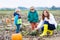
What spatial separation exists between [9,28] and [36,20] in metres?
0.86

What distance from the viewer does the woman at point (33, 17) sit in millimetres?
6508

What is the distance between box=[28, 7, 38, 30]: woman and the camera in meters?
6.51

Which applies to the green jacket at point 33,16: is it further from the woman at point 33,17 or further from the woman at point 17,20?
the woman at point 17,20

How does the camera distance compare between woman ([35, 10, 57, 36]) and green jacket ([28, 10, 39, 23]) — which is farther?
green jacket ([28, 10, 39, 23])

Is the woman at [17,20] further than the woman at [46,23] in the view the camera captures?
Yes

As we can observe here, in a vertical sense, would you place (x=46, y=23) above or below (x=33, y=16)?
below

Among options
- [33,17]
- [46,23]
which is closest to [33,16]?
[33,17]

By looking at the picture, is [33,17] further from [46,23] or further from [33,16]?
[46,23]

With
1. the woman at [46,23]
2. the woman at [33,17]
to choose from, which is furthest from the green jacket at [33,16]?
the woman at [46,23]

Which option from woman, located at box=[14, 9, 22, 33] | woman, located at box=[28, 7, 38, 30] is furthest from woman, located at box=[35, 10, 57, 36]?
woman, located at box=[14, 9, 22, 33]

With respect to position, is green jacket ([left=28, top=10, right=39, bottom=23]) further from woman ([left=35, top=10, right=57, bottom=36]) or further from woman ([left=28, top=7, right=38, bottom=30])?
woman ([left=35, top=10, right=57, bottom=36])

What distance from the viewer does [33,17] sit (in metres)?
6.52
